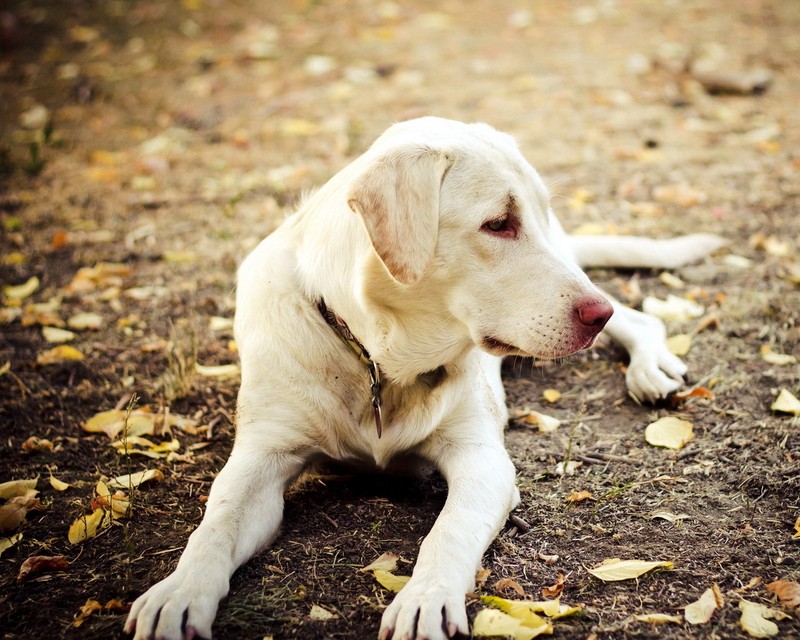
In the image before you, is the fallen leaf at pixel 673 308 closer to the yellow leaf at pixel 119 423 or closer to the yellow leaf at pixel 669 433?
the yellow leaf at pixel 669 433

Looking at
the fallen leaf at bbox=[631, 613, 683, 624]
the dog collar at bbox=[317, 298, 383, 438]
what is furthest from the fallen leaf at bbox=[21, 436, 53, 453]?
the fallen leaf at bbox=[631, 613, 683, 624]

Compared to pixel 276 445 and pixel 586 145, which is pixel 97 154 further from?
pixel 276 445

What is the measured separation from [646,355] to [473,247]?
1338 millimetres

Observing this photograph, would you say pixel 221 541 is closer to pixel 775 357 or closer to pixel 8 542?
pixel 8 542

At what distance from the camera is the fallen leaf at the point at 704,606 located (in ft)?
6.77

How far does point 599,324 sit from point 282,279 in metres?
1.05

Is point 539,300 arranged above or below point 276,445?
above

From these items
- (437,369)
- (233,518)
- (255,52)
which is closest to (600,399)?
(437,369)

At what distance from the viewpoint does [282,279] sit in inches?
104

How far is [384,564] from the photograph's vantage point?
2.30m

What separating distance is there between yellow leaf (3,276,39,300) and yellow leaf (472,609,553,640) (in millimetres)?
3244

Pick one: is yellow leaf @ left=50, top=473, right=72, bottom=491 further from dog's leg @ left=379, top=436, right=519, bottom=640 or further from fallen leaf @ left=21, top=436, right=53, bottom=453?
dog's leg @ left=379, top=436, right=519, bottom=640

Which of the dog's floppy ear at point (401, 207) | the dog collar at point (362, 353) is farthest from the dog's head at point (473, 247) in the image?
the dog collar at point (362, 353)

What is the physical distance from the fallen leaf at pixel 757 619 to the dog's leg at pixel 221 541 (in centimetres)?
135
